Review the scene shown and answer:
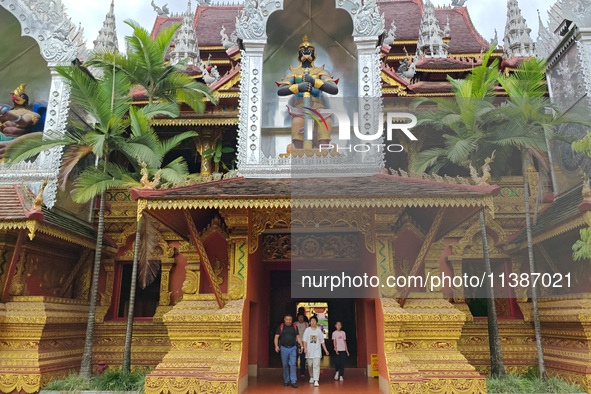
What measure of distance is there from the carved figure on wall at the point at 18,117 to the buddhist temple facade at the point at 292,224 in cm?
52

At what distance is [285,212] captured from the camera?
8906mm

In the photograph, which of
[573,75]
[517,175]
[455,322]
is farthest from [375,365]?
[573,75]

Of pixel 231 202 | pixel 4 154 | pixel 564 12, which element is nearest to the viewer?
pixel 231 202

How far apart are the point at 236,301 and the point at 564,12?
38.8 feet

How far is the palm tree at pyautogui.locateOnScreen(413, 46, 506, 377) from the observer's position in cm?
1003

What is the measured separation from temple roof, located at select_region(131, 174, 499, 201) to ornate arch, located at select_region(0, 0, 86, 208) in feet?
16.0

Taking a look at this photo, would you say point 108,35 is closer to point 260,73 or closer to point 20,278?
point 260,73

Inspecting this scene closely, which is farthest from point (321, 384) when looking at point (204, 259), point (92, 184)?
point (92, 184)

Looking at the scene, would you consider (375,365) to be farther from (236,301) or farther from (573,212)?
(573,212)

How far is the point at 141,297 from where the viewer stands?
12.9 metres

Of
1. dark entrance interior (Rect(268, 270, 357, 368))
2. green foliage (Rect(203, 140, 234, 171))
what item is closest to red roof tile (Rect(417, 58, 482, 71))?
green foliage (Rect(203, 140, 234, 171))

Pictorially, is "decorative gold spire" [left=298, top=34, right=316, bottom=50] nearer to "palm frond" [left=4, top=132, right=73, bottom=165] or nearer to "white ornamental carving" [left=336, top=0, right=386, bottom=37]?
"white ornamental carving" [left=336, top=0, right=386, bottom=37]

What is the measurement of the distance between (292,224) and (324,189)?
1.88 m

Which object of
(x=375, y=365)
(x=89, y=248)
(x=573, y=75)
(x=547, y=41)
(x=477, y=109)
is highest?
(x=547, y=41)
